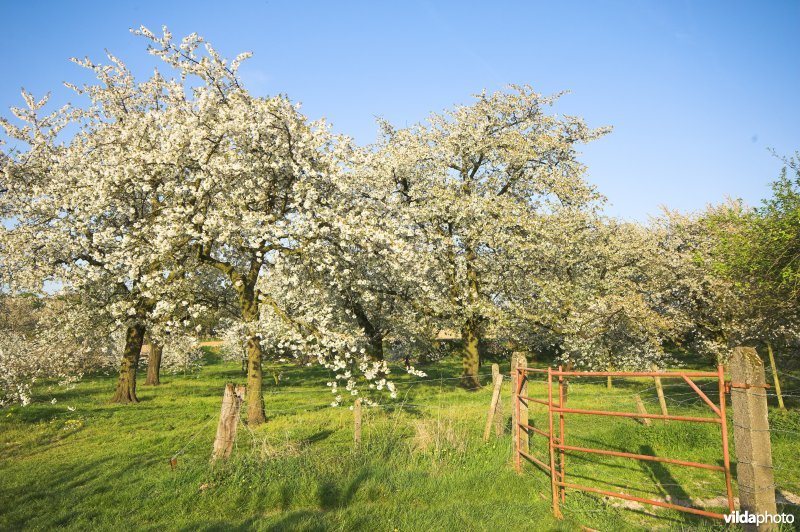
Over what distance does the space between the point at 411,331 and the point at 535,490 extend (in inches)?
670

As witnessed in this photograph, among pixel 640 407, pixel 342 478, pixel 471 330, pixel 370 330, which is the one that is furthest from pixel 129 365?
pixel 640 407

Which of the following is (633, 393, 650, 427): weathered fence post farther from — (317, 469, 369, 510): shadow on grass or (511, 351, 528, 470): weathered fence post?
(317, 469, 369, 510): shadow on grass

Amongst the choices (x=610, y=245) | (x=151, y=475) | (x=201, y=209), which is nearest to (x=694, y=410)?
(x=610, y=245)

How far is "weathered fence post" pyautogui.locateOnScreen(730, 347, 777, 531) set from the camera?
7.16 m

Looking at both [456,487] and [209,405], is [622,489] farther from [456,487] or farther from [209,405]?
[209,405]

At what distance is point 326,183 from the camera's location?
59.3ft

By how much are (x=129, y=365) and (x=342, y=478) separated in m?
18.0

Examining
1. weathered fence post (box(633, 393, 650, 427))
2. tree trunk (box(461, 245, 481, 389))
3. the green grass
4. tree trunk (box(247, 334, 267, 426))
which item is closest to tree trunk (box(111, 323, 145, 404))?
the green grass

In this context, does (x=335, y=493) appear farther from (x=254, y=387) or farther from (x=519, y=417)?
(x=254, y=387)

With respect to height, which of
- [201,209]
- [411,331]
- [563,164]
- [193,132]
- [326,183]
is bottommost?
[411,331]

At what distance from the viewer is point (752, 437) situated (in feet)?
23.8

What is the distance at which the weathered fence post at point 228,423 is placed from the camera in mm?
11039

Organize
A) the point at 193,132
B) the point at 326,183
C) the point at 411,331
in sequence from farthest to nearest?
the point at 411,331, the point at 326,183, the point at 193,132

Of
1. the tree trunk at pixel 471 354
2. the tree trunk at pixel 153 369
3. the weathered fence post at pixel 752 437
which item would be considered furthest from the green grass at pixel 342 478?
the tree trunk at pixel 153 369
